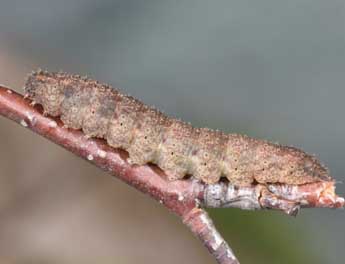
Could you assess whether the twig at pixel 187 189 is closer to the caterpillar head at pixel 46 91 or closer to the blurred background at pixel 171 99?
the caterpillar head at pixel 46 91

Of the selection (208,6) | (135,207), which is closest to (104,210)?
(135,207)

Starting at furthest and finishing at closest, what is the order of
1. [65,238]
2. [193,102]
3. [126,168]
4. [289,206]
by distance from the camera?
[193,102] → [65,238] → [126,168] → [289,206]

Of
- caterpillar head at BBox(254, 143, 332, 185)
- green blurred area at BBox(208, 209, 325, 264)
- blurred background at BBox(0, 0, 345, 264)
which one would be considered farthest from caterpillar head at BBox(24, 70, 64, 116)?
green blurred area at BBox(208, 209, 325, 264)

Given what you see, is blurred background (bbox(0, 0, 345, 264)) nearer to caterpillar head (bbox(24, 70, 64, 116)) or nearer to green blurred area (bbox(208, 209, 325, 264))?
green blurred area (bbox(208, 209, 325, 264))

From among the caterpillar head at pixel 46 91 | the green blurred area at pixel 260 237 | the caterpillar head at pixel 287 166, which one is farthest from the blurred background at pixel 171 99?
the caterpillar head at pixel 287 166

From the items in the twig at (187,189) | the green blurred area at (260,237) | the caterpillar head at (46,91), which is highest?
the green blurred area at (260,237)

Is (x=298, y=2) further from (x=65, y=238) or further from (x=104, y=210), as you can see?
(x=65, y=238)
